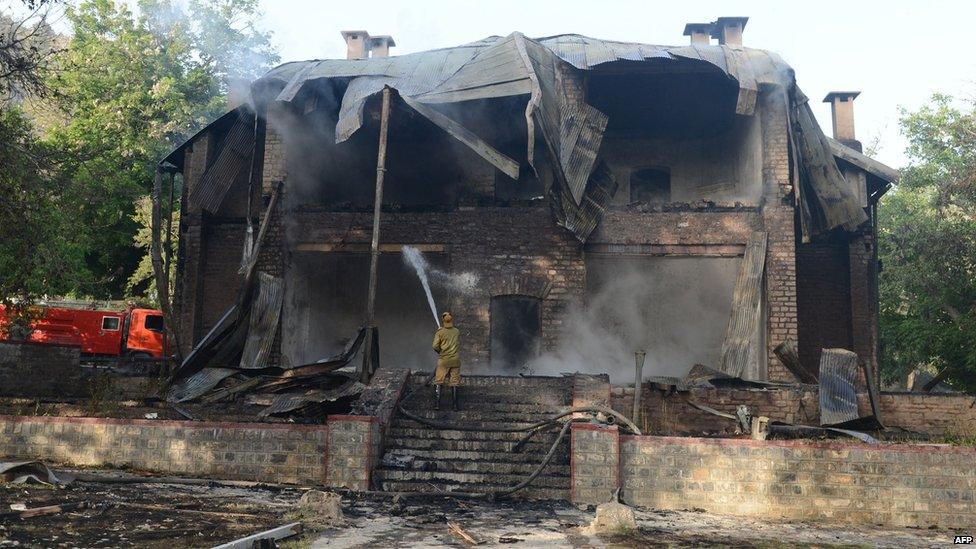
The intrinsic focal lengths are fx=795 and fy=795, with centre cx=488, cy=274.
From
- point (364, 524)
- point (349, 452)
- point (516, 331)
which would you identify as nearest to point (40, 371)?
point (349, 452)

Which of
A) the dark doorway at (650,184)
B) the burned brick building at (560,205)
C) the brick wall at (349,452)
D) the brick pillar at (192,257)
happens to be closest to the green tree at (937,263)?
the burned brick building at (560,205)

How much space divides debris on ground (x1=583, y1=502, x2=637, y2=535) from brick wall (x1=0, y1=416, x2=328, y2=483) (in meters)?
4.05

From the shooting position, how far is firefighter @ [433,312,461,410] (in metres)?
12.0

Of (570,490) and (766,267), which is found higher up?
(766,267)

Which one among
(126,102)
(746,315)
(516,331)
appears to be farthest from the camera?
(126,102)

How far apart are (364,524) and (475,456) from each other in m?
3.01

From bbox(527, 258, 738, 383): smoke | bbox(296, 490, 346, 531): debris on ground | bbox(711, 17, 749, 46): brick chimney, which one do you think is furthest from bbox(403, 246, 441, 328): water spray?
bbox(711, 17, 749, 46): brick chimney

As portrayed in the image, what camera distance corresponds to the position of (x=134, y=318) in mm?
24031

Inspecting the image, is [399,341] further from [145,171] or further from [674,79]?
[145,171]

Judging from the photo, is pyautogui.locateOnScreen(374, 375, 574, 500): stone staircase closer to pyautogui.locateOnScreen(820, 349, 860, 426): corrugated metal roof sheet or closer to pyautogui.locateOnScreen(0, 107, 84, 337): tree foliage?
pyautogui.locateOnScreen(820, 349, 860, 426): corrugated metal roof sheet

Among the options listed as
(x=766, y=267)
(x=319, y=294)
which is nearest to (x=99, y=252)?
(x=319, y=294)

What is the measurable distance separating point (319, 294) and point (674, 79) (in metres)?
9.50

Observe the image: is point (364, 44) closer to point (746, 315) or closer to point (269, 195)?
point (269, 195)

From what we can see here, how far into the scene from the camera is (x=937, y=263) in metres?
21.9
